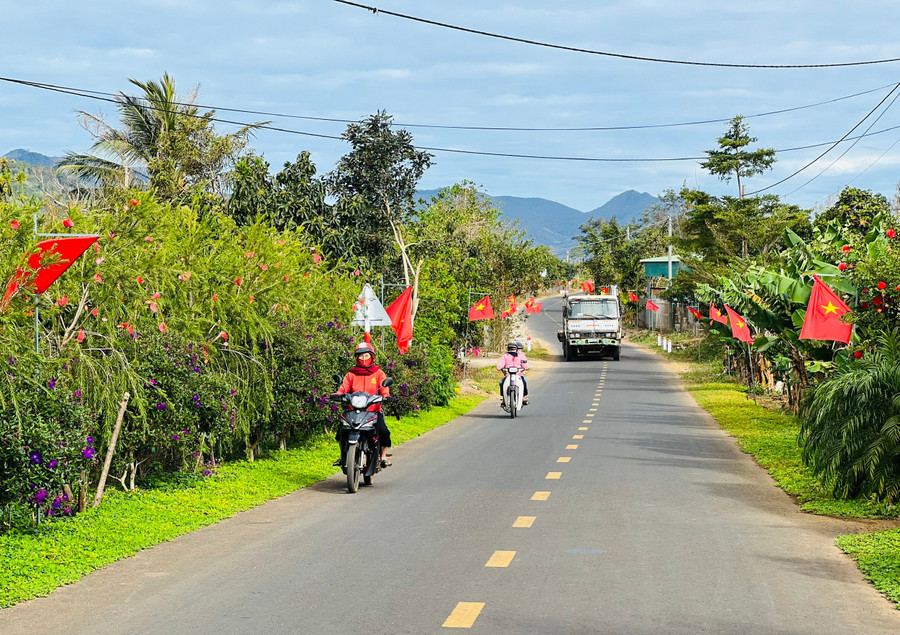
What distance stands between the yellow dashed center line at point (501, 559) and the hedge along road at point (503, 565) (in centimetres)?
2

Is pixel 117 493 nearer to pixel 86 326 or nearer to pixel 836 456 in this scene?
pixel 86 326

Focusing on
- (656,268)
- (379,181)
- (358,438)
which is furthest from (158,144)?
(656,268)

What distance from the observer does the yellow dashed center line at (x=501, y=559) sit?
320 inches

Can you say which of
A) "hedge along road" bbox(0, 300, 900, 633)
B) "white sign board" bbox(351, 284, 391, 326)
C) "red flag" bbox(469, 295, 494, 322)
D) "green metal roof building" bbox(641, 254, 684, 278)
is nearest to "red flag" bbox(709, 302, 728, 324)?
"red flag" bbox(469, 295, 494, 322)

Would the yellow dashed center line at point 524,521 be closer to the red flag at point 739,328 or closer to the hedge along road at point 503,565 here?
the hedge along road at point 503,565

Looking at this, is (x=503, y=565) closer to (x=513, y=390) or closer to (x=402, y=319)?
(x=402, y=319)

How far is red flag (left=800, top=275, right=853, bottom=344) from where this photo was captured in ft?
50.5

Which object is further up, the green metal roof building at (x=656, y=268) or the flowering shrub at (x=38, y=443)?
the green metal roof building at (x=656, y=268)

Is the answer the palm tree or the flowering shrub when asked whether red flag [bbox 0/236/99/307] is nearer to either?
the flowering shrub

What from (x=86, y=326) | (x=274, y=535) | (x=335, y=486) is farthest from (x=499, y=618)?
(x=335, y=486)

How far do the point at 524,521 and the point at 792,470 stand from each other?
5.62 m

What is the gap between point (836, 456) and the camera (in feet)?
37.1

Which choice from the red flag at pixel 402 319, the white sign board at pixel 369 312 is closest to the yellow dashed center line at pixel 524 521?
the white sign board at pixel 369 312

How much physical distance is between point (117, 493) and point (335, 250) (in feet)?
54.9
